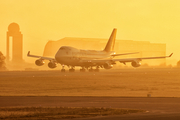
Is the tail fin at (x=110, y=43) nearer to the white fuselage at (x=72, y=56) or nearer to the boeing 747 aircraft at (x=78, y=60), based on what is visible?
the boeing 747 aircraft at (x=78, y=60)

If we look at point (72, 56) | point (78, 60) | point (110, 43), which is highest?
point (110, 43)

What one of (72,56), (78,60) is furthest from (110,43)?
(72,56)

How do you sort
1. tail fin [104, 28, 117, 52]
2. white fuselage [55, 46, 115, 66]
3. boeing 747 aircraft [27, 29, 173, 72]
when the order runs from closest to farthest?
white fuselage [55, 46, 115, 66] < boeing 747 aircraft [27, 29, 173, 72] < tail fin [104, 28, 117, 52]

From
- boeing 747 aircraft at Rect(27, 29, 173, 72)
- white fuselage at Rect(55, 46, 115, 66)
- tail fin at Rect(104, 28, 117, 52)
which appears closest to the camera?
white fuselage at Rect(55, 46, 115, 66)

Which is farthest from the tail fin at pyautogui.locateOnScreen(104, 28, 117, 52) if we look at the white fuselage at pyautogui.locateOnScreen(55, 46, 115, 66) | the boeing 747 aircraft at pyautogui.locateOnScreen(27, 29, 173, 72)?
the white fuselage at pyautogui.locateOnScreen(55, 46, 115, 66)

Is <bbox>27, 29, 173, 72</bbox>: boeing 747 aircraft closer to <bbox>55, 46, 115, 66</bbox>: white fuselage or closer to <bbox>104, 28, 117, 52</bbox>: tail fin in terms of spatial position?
<bbox>55, 46, 115, 66</bbox>: white fuselage

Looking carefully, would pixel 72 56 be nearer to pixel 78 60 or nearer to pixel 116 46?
pixel 78 60

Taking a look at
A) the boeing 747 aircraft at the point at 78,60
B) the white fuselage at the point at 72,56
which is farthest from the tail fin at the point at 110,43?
the white fuselage at the point at 72,56

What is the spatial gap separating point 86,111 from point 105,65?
51752 mm

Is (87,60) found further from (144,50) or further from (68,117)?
(144,50)

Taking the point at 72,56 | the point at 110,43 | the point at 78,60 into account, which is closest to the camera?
the point at 72,56

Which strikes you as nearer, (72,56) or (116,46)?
(72,56)

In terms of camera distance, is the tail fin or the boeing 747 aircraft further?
the tail fin

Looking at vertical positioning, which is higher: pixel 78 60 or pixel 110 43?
pixel 110 43
